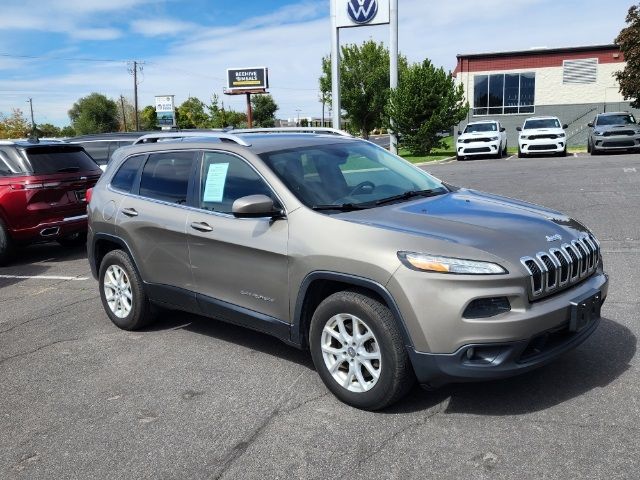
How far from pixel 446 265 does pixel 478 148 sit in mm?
22695

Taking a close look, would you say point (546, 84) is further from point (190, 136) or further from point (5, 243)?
point (190, 136)

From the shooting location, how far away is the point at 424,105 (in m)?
28.0

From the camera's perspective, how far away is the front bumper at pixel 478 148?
24.8 metres

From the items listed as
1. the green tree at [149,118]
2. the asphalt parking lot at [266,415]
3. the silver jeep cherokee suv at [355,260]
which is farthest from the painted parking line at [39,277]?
the green tree at [149,118]

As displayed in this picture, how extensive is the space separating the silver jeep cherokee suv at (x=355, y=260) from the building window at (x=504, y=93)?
39.6 m

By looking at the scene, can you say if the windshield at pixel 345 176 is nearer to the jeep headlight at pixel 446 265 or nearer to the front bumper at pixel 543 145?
the jeep headlight at pixel 446 265

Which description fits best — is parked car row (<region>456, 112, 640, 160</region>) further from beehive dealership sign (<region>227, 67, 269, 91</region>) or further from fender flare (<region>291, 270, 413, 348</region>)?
beehive dealership sign (<region>227, 67, 269, 91</region>)

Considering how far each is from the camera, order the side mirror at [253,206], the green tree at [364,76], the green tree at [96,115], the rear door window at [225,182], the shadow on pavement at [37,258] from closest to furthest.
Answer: the side mirror at [253,206] < the rear door window at [225,182] < the shadow on pavement at [37,258] < the green tree at [364,76] < the green tree at [96,115]

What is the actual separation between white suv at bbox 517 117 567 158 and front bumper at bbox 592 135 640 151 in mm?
1220

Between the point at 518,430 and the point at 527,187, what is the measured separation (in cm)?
1165

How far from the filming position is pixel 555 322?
3363 mm

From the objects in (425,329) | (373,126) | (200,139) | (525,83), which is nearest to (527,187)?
(200,139)

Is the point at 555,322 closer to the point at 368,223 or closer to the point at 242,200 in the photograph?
the point at 368,223

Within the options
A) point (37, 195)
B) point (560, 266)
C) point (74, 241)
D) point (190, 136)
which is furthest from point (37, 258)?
point (560, 266)
